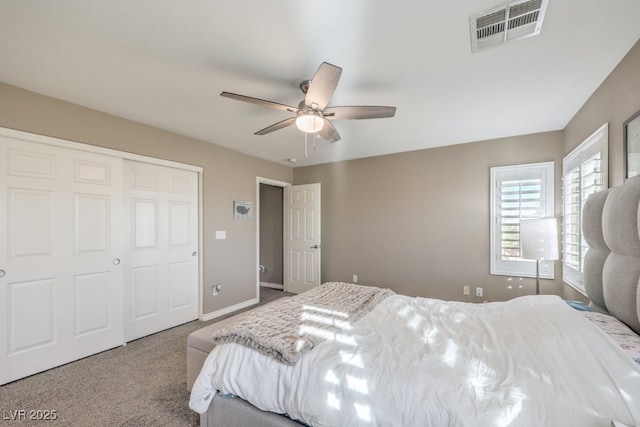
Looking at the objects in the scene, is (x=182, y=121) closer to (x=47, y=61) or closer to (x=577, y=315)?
(x=47, y=61)

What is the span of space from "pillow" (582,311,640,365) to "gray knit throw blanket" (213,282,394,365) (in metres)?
1.24

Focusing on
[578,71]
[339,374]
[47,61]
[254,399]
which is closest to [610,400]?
[339,374]

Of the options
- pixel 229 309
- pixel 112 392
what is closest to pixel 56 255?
pixel 112 392

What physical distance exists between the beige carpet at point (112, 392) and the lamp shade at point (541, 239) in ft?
10.9

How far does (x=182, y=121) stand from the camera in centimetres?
303

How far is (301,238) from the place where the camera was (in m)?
5.04

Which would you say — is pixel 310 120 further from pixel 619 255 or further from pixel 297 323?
pixel 619 255

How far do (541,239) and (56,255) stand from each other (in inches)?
185

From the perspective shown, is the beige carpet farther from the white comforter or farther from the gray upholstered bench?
the white comforter

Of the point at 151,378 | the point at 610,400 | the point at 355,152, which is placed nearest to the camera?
the point at 610,400

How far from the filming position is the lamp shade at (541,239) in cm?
269

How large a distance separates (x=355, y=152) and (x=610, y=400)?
3.75 m

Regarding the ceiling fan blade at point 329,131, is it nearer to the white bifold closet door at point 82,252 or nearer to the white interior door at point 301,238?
the white bifold closet door at point 82,252

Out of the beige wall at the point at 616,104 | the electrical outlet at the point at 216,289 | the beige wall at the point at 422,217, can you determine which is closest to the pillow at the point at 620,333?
the beige wall at the point at 616,104
